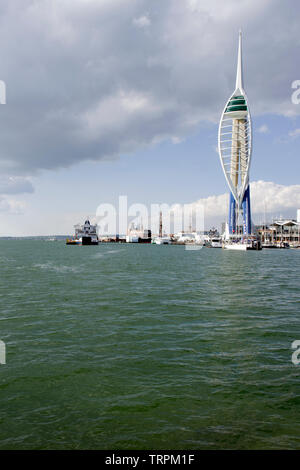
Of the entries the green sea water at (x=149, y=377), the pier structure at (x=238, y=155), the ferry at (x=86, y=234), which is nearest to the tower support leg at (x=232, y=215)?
the pier structure at (x=238, y=155)

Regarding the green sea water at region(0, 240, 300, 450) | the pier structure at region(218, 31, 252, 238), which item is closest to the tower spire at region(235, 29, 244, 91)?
the pier structure at region(218, 31, 252, 238)

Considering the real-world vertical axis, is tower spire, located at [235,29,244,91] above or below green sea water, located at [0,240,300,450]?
above

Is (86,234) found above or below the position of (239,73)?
below

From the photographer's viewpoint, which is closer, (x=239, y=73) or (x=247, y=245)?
(x=247, y=245)

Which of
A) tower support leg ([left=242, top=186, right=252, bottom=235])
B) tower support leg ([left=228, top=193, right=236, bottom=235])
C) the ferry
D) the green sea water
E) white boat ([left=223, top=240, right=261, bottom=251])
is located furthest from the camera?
the ferry

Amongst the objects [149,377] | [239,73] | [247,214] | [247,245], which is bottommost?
[149,377]

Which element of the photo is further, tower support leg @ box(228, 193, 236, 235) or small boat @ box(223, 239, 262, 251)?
tower support leg @ box(228, 193, 236, 235)

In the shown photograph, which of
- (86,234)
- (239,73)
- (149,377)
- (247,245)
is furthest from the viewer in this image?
(86,234)

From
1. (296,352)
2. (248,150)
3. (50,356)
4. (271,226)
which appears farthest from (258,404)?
Result: (271,226)

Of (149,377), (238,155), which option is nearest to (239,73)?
(238,155)

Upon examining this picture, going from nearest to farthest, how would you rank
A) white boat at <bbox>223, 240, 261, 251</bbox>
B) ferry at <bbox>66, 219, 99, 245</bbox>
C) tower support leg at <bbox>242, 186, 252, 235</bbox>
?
1. white boat at <bbox>223, 240, 261, 251</bbox>
2. tower support leg at <bbox>242, 186, 252, 235</bbox>
3. ferry at <bbox>66, 219, 99, 245</bbox>

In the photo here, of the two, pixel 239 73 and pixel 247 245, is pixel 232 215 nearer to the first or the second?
pixel 247 245

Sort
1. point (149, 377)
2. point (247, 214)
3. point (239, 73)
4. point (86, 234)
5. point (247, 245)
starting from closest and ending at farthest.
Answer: point (149, 377)
point (247, 245)
point (247, 214)
point (239, 73)
point (86, 234)

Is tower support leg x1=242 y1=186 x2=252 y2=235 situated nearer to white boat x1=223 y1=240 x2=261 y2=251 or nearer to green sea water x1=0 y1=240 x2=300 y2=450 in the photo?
white boat x1=223 y1=240 x2=261 y2=251
